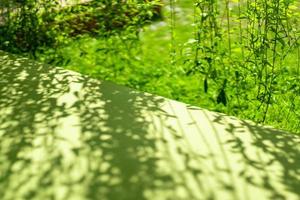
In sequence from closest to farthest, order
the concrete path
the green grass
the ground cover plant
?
the concrete path, the ground cover plant, the green grass

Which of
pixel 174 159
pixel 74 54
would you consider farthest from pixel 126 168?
pixel 74 54

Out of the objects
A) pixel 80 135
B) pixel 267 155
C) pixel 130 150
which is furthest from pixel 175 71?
pixel 267 155

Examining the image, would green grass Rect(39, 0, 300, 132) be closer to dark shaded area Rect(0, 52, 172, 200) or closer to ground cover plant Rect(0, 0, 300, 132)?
ground cover plant Rect(0, 0, 300, 132)

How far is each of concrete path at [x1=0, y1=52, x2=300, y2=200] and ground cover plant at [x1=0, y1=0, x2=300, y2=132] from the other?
26.2 inches

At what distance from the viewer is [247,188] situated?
288cm

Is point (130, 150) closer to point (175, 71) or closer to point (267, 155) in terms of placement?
point (267, 155)

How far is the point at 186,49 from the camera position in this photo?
14.6 feet

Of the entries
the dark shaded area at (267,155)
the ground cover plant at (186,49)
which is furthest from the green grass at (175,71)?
the dark shaded area at (267,155)

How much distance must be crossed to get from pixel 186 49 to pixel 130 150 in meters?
1.46

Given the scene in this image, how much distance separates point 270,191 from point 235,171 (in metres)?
0.28

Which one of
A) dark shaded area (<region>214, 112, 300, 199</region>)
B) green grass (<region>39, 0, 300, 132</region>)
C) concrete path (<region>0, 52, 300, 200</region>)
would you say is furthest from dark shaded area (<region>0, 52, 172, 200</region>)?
green grass (<region>39, 0, 300, 132</region>)

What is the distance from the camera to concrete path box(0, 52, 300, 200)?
2.91m

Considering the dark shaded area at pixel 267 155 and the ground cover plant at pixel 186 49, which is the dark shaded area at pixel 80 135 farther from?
the ground cover plant at pixel 186 49

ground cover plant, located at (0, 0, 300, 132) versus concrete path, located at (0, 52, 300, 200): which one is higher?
ground cover plant, located at (0, 0, 300, 132)
